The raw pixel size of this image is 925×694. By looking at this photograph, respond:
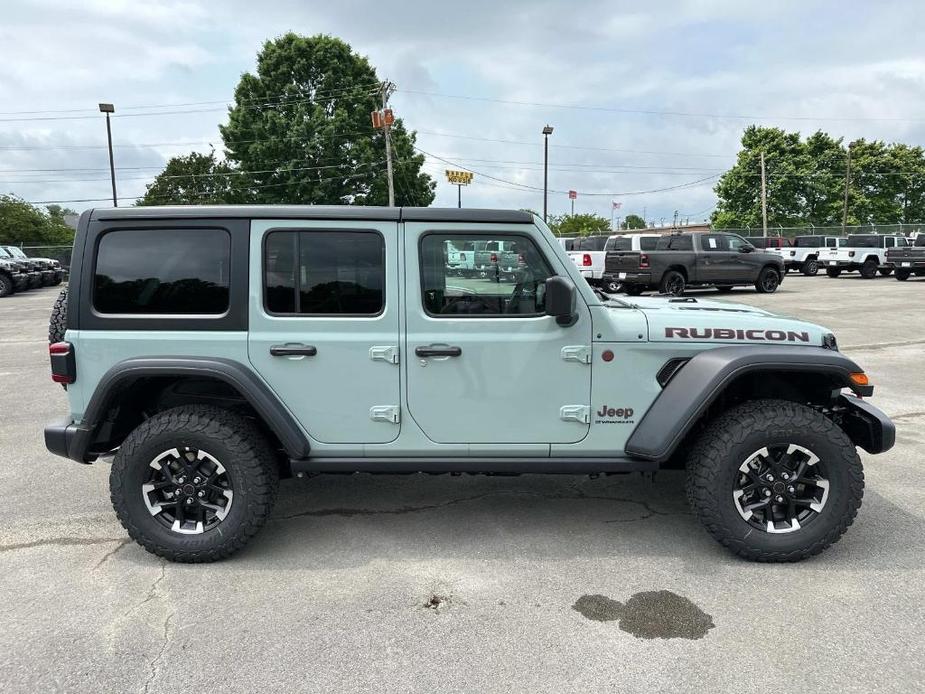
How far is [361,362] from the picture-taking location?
3.23 m

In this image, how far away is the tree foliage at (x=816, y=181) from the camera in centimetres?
5422

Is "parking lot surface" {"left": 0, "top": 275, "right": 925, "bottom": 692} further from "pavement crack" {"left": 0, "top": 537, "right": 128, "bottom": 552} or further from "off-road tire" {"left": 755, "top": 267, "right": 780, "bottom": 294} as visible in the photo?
"off-road tire" {"left": 755, "top": 267, "right": 780, "bottom": 294}

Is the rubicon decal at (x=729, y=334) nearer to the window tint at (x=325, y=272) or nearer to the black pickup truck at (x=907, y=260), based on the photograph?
the window tint at (x=325, y=272)

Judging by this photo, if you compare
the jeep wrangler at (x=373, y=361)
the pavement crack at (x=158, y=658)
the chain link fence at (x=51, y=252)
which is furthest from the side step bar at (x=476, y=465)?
the chain link fence at (x=51, y=252)

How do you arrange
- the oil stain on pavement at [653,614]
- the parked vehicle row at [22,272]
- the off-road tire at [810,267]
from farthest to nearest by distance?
1. the off-road tire at [810,267]
2. the parked vehicle row at [22,272]
3. the oil stain on pavement at [653,614]

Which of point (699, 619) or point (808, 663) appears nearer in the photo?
point (808, 663)

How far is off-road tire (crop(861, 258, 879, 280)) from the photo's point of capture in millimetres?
24391

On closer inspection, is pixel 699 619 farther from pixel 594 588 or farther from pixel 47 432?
→ pixel 47 432

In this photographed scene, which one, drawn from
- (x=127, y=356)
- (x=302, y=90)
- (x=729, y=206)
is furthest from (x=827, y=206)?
(x=127, y=356)

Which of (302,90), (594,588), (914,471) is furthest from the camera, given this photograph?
(302,90)

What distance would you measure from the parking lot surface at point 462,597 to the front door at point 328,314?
85cm

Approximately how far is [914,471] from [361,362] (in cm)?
408

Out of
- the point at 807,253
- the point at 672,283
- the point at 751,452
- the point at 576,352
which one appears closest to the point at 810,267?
the point at 807,253

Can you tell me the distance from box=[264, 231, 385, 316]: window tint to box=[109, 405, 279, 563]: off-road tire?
716mm
